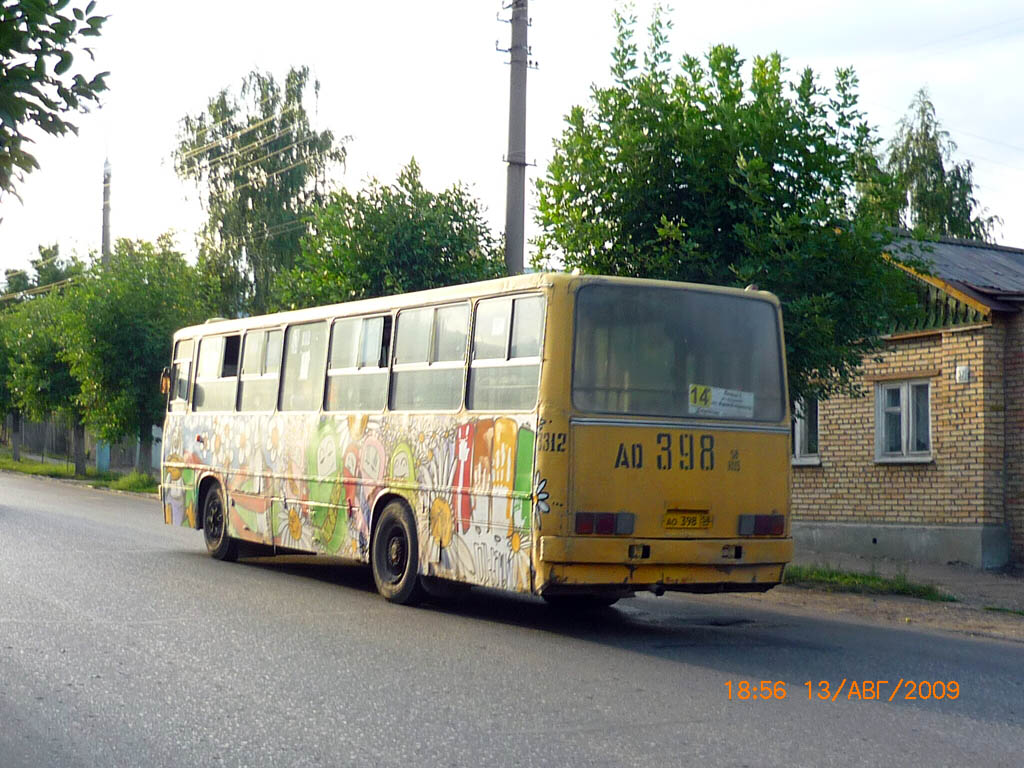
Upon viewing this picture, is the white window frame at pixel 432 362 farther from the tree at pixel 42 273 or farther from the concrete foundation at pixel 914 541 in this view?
the tree at pixel 42 273

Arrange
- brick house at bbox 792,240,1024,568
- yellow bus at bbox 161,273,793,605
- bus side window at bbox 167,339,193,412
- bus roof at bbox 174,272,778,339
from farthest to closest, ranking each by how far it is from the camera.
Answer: brick house at bbox 792,240,1024,568 → bus side window at bbox 167,339,193,412 → bus roof at bbox 174,272,778,339 → yellow bus at bbox 161,273,793,605

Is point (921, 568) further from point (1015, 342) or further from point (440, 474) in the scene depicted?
point (440, 474)

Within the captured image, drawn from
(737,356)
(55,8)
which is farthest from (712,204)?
(55,8)

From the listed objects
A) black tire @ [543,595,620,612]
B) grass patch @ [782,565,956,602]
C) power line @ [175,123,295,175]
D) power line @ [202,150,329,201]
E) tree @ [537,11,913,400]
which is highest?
power line @ [175,123,295,175]

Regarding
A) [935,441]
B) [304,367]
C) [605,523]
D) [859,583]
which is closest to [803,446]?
[935,441]

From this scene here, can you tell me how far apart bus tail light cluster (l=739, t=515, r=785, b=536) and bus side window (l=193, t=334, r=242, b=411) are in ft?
23.6

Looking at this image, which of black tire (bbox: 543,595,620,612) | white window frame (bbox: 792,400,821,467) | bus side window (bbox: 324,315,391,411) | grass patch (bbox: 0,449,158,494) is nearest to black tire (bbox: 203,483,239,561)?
bus side window (bbox: 324,315,391,411)

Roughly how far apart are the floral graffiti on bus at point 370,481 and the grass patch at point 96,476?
18.5m

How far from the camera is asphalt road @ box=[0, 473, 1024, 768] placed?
6.36 metres

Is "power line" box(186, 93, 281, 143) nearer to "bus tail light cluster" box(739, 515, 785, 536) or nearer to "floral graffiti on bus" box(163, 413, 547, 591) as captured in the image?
"floral graffiti on bus" box(163, 413, 547, 591)

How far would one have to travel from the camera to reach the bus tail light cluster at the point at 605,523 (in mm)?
10070

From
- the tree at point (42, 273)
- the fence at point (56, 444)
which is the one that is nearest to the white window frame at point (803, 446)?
the fence at point (56, 444)

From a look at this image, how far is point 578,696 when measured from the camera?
7730 millimetres

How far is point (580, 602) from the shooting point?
1227cm
